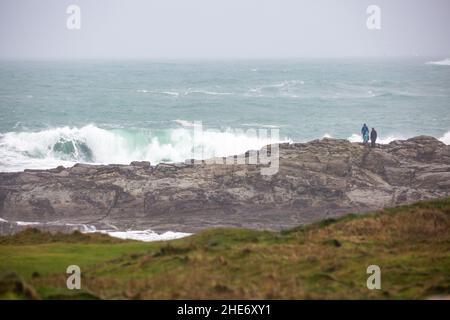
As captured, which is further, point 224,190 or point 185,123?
point 185,123

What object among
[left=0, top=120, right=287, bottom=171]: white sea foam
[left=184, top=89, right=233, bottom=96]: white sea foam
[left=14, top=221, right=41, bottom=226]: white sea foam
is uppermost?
[left=184, top=89, right=233, bottom=96]: white sea foam

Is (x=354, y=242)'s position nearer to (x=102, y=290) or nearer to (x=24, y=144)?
(x=102, y=290)

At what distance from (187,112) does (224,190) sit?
60248 millimetres

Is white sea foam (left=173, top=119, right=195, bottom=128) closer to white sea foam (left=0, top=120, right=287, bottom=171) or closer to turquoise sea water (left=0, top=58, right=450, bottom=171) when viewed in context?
turquoise sea water (left=0, top=58, right=450, bottom=171)

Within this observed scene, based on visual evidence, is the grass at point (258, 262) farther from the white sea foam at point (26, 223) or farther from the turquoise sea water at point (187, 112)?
the turquoise sea water at point (187, 112)

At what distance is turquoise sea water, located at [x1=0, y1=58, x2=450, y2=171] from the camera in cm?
6350

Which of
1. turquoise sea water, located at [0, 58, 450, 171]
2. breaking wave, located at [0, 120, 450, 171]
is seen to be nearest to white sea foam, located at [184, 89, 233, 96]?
turquoise sea water, located at [0, 58, 450, 171]

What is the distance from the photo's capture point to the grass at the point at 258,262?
54.6 ft

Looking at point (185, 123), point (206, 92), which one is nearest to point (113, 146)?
point (185, 123)

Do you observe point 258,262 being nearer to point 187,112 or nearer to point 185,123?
point 185,123

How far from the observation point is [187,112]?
321 ft

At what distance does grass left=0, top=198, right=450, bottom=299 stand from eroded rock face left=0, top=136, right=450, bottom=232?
493 inches

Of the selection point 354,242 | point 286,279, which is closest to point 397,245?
point 354,242

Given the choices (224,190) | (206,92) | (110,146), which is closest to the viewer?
(224,190)
